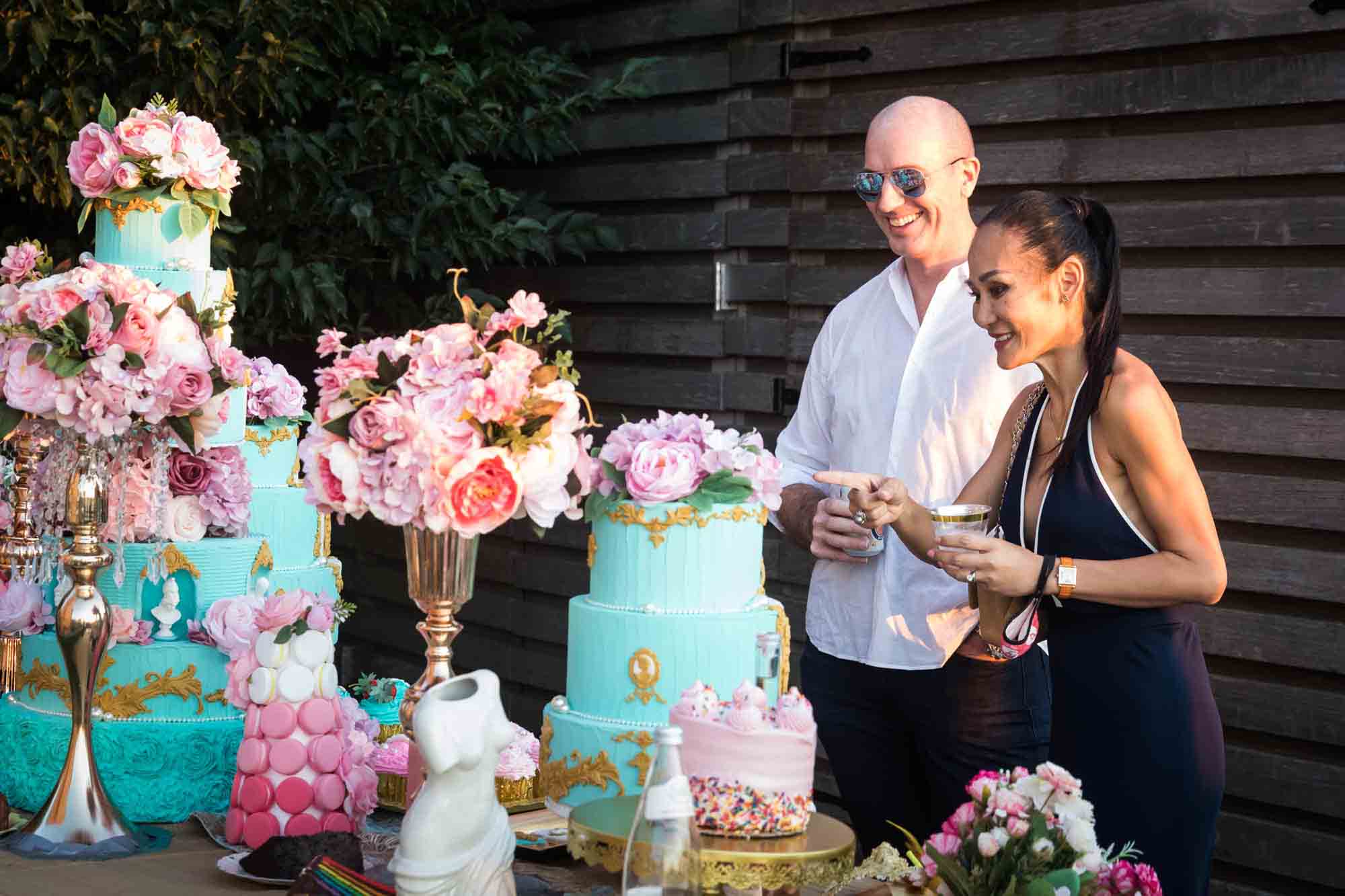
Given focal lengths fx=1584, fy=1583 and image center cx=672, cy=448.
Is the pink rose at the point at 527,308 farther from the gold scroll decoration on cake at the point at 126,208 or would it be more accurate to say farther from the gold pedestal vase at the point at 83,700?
the gold scroll decoration on cake at the point at 126,208

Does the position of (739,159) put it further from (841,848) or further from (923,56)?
(841,848)

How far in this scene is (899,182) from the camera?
315 centimetres

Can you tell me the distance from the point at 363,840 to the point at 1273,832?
100 inches

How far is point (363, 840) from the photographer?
8.63ft

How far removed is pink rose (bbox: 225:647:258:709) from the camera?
2.66m

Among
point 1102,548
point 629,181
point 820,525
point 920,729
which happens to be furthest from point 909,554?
point 629,181

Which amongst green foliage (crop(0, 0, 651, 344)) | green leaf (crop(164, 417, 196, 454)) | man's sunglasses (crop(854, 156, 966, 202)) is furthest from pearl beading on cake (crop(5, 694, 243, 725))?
green foliage (crop(0, 0, 651, 344))

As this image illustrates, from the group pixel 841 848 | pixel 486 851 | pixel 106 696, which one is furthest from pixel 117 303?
pixel 841 848

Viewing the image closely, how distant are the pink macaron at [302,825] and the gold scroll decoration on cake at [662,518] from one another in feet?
2.34

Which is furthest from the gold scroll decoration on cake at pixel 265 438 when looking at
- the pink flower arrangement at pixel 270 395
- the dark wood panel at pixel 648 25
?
the dark wood panel at pixel 648 25

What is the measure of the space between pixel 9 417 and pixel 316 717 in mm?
743

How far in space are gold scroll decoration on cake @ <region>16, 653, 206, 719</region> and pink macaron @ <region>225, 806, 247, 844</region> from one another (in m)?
0.40

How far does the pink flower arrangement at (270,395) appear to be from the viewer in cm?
374

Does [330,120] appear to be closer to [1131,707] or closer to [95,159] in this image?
[95,159]
